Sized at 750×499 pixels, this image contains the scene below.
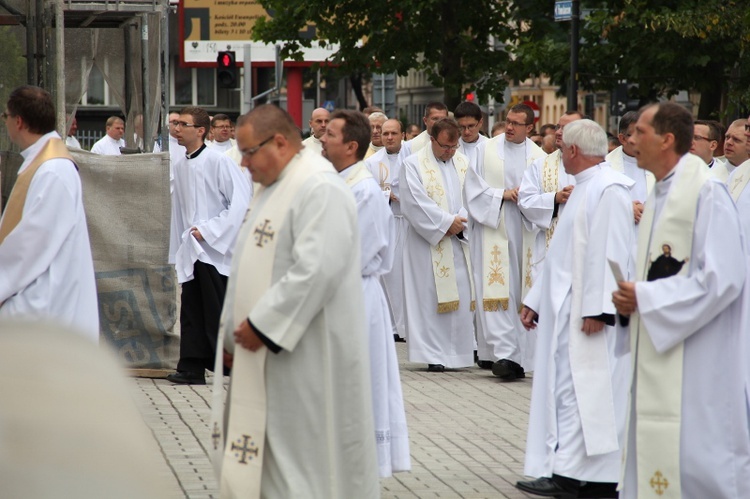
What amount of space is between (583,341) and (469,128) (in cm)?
566

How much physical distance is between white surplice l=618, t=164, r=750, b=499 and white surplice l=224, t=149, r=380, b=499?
126cm

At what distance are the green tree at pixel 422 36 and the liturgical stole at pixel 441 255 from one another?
15.3 m

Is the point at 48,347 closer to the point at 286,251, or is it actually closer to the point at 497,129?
the point at 286,251

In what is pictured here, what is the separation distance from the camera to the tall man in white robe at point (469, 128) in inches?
486

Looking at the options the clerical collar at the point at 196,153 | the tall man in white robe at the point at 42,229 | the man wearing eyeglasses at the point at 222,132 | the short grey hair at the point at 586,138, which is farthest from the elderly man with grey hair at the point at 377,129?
the tall man in white robe at the point at 42,229

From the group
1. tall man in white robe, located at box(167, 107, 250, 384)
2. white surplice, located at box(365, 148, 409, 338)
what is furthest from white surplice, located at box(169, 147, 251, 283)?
white surplice, located at box(365, 148, 409, 338)

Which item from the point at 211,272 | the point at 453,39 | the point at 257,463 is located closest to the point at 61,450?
the point at 257,463

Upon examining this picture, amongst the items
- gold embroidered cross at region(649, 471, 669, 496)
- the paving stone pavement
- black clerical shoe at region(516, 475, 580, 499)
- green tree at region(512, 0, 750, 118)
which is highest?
green tree at region(512, 0, 750, 118)

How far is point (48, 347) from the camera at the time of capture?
Answer: 8.45 ft

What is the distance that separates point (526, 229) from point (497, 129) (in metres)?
4.92

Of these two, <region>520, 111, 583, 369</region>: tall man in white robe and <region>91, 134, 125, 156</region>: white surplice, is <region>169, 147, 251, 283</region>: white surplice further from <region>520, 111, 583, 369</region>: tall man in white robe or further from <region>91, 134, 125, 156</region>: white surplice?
<region>91, 134, 125, 156</region>: white surplice

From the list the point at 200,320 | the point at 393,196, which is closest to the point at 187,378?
the point at 200,320

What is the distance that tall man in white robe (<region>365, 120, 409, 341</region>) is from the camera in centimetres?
1370

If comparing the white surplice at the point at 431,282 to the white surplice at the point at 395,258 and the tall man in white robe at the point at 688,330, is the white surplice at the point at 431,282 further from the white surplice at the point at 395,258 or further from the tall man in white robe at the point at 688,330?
the tall man in white robe at the point at 688,330
